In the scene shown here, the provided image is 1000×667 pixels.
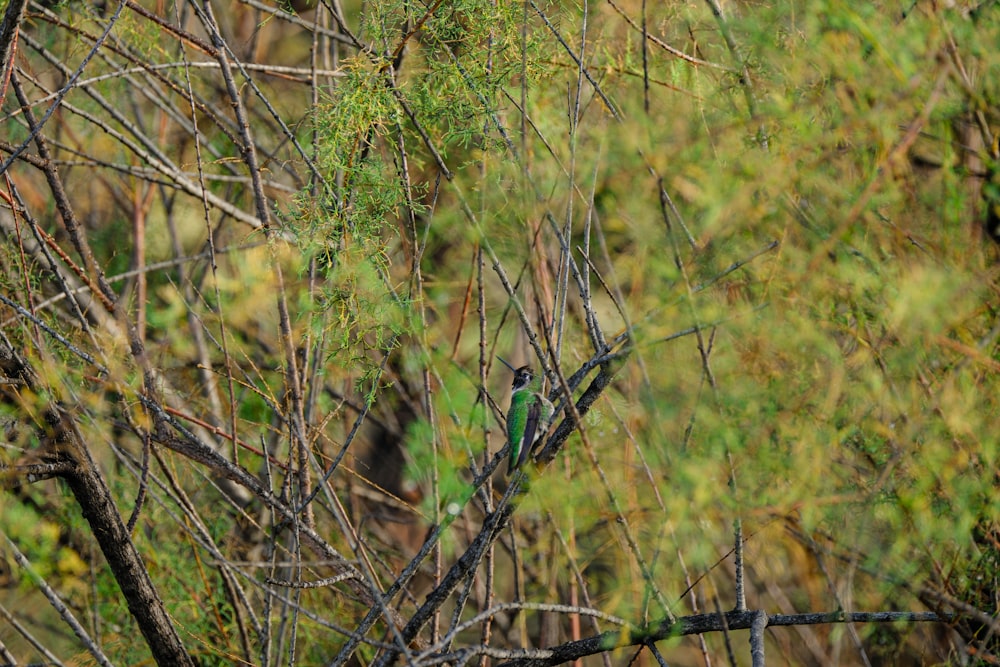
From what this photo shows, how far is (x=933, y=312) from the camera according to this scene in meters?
1.81

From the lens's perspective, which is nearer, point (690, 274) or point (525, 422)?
point (690, 274)

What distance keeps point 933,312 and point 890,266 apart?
1.05ft

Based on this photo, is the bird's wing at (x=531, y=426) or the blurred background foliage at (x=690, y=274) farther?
the bird's wing at (x=531, y=426)

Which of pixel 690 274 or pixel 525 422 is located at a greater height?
pixel 690 274

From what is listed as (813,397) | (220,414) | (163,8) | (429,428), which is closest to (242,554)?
(220,414)

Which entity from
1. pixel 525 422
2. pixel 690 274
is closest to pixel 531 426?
pixel 525 422

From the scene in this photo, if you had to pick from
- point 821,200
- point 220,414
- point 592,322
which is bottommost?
point 220,414

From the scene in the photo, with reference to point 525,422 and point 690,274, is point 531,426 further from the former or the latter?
point 690,274

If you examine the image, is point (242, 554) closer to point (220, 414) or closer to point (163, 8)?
point (220, 414)

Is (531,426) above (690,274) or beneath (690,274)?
beneath

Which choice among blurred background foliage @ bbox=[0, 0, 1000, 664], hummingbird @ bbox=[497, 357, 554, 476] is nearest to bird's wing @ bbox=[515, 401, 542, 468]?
hummingbird @ bbox=[497, 357, 554, 476]

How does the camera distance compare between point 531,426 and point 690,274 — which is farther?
point 531,426

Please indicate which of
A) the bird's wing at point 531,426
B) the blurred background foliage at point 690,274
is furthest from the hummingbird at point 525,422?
the blurred background foliage at point 690,274

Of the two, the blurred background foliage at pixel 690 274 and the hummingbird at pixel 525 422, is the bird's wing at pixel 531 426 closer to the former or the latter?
the hummingbird at pixel 525 422
